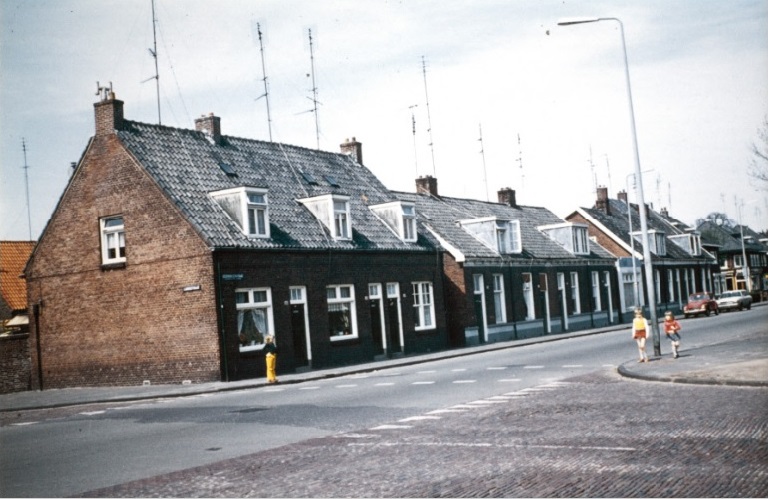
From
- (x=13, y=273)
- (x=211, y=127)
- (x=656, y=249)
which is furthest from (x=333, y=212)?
(x=656, y=249)

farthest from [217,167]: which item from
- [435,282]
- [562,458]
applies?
[562,458]

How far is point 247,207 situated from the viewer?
28969mm

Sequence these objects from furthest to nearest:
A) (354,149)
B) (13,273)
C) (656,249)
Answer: (656,249)
(13,273)
(354,149)

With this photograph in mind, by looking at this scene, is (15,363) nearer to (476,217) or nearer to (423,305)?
(423,305)

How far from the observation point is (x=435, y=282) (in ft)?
125

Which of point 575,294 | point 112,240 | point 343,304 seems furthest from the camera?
point 575,294

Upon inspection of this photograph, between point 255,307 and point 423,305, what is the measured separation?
1105 centimetres

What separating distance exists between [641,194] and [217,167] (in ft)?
54.2

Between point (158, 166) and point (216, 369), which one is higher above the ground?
point (158, 166)

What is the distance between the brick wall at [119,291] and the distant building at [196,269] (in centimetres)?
5

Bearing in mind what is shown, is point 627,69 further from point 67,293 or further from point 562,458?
point 67,293

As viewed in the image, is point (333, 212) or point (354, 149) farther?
point (354, 149)

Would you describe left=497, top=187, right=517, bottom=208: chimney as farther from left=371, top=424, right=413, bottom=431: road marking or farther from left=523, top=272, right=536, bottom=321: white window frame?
left=371, top=424, right=413, bottom=431: road marking

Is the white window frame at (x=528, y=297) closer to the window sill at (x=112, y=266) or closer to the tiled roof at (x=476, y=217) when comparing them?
the tiled roof at (x=476, y=217)
